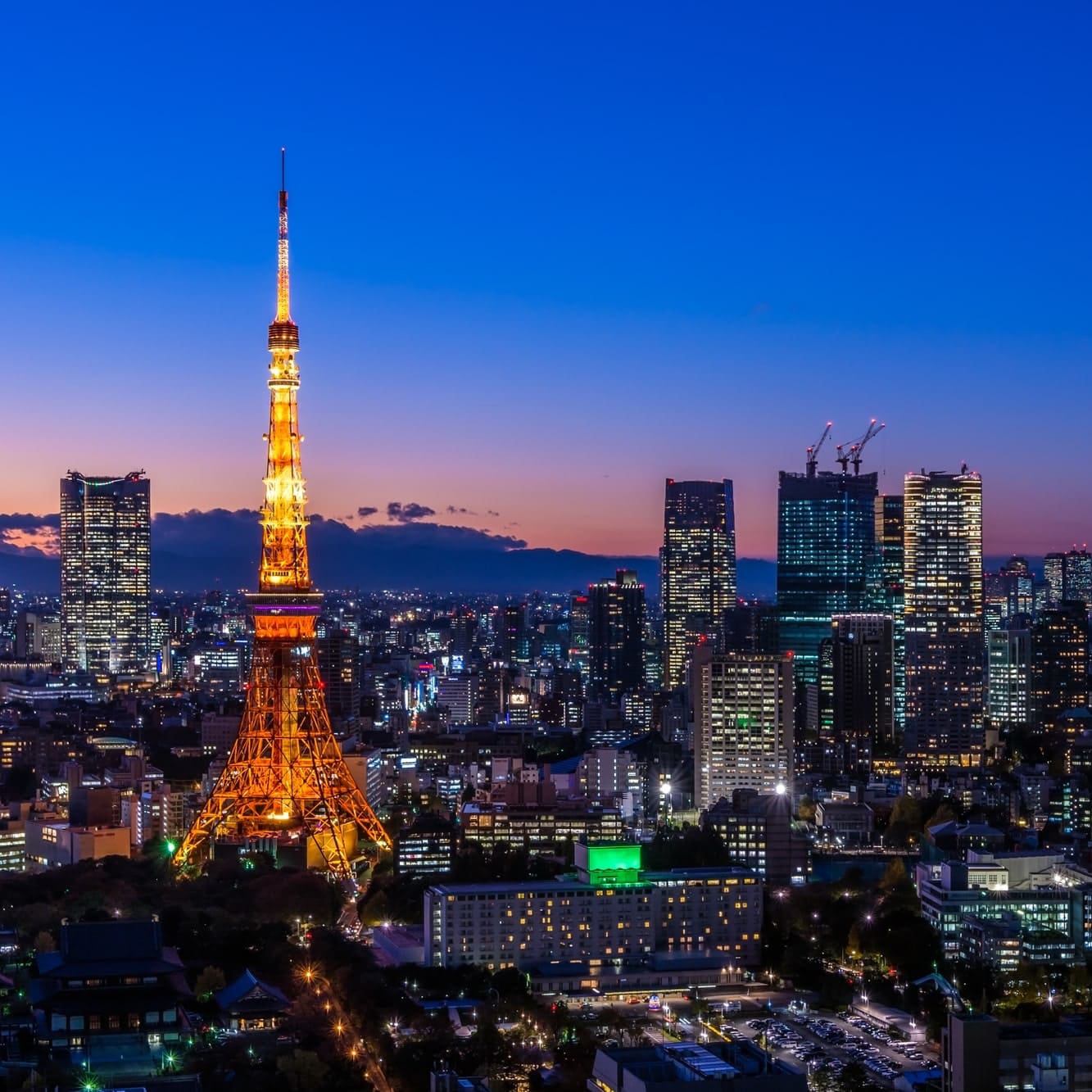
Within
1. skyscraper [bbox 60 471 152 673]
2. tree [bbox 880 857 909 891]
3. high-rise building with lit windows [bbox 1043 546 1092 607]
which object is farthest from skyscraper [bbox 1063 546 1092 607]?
tree [bbox 880 857 909 891]

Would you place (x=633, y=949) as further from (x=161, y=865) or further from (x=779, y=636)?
(x=779, y=636)

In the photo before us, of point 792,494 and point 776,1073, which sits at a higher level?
point 792,494

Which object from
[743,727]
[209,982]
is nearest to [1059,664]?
[743,727]

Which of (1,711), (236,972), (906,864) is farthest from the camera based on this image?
(1,711)

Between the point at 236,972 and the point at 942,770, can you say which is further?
the point at 942,770

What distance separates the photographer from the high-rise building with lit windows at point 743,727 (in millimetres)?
34188

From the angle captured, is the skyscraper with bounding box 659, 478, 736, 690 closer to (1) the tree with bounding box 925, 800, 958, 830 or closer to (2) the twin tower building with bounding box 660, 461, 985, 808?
(2) the twin tower building with bounding box 660, 461, 985, 808

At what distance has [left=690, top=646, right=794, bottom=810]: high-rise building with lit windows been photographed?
1346 inches

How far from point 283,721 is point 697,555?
37.0 metres

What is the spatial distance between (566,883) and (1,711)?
2917cm

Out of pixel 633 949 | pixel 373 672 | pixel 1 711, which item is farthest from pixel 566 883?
pixel 373 672

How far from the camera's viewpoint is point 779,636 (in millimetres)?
55375

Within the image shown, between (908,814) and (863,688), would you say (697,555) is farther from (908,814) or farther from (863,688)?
(908,814)

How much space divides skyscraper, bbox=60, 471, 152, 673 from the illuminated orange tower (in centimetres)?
4066
